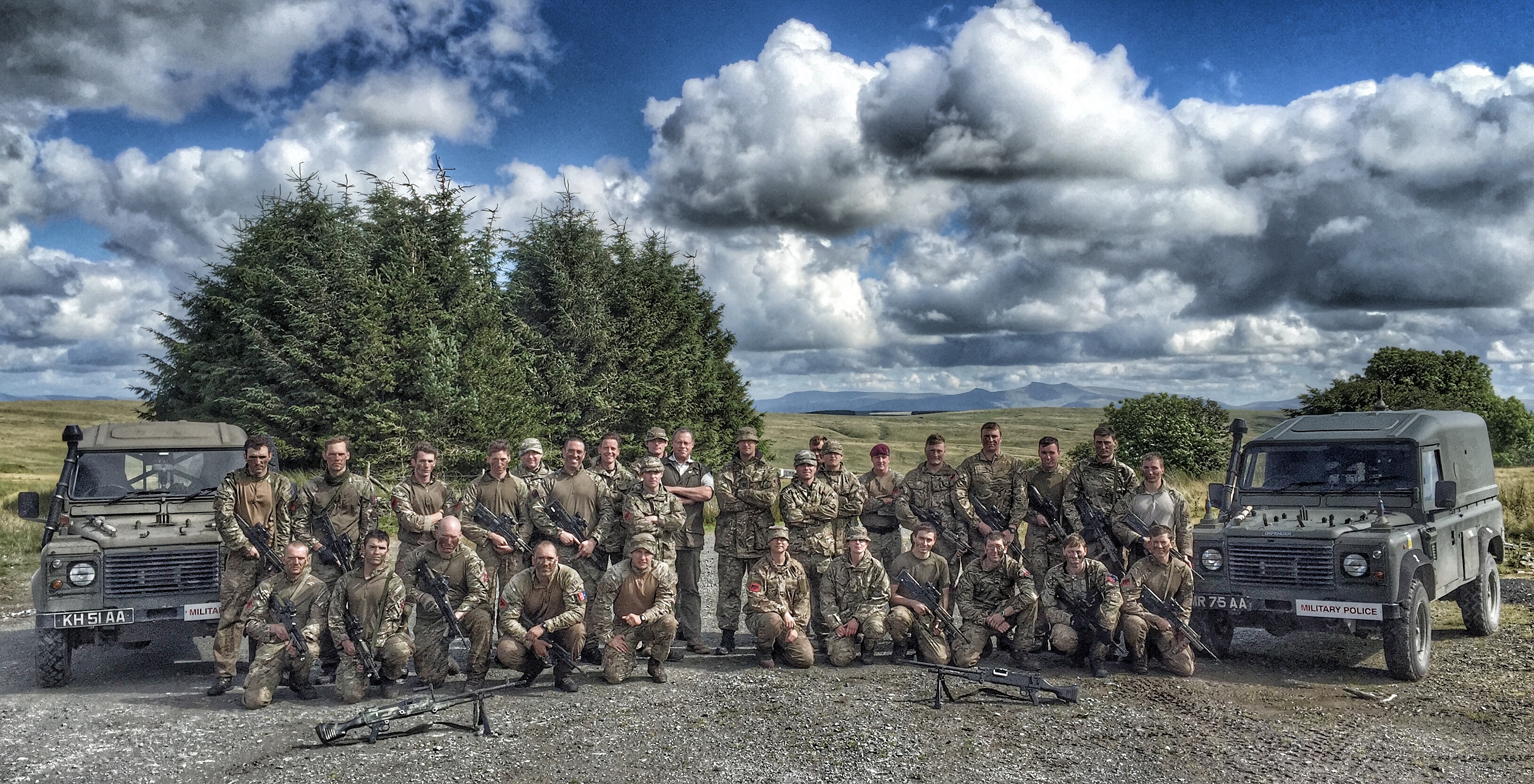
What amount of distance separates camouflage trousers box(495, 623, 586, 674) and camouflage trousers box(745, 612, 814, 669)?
5.18ft

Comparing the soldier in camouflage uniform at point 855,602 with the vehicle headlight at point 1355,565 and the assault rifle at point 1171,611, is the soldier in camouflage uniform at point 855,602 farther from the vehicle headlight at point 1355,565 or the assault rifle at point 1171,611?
the vehicle headlight at point 1355,565

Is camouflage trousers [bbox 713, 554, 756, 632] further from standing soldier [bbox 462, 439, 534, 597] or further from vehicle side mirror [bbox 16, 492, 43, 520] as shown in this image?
vehicle side mirror [bbox 16, 492, 43, 520]

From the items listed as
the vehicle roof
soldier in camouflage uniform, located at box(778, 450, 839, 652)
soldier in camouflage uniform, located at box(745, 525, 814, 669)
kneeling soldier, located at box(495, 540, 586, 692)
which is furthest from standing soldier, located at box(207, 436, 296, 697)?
soldier in camouflage uniform, located at box(778, 450, 839, 652)

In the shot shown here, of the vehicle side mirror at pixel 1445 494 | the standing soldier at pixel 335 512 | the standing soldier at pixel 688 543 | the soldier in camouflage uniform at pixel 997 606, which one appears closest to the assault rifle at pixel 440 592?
the standing soldier at pixel 335 512

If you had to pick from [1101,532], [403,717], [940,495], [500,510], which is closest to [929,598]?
[940,495]

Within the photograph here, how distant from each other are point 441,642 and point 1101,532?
609cm

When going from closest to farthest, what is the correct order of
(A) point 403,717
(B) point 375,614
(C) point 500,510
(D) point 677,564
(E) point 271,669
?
(A) point 403,717
(E) point 271,669
(B) point 375,614
(C) point 500,510
(D) point 677,564

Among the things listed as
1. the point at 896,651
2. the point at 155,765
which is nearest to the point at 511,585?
the point at 155,765

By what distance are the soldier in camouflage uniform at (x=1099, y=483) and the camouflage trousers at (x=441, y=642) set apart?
18.2ft

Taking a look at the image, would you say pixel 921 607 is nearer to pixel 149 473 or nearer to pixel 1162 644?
pixel 1162 644

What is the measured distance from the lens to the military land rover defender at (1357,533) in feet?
28.1

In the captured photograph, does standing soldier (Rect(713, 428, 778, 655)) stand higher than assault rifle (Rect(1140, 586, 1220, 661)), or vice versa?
standing soldier (Rect(713, 428, 778, 655))

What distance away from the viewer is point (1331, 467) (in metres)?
9.99

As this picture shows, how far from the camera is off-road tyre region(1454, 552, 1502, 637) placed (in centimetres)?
1048
